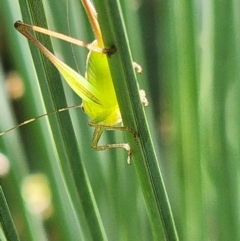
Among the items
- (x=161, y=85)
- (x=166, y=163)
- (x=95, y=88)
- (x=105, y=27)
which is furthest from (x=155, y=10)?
(x=105, y=27)

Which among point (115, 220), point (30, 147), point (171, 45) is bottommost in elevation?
point (115, 220)

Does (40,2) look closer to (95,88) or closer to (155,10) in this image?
(95,88)

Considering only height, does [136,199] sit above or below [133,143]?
below

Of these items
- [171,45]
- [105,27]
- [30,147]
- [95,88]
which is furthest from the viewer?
[30,147]

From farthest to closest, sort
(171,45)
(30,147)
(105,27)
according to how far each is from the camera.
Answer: (30,147), (171,45), (105,27)

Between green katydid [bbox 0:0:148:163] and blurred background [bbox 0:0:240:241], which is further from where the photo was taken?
blurred background [bbox 0:0:240:241]

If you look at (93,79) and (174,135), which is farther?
(174,135)

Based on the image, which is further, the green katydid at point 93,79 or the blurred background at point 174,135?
the blurred background at point 174,135

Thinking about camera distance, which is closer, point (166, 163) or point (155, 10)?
point (166, 163)
